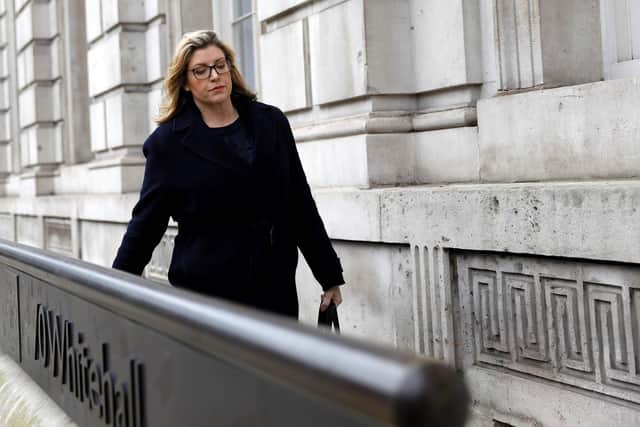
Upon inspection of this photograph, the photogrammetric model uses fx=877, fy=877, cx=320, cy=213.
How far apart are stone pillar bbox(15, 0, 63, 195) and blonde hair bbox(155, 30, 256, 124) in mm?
10140

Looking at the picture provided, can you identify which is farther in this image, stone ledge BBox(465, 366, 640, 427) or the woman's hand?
the woman's hand

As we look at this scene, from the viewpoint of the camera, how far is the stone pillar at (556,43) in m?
4.50

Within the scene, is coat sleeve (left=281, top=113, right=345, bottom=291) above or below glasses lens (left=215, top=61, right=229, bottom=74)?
below

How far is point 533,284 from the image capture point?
12.9 ft

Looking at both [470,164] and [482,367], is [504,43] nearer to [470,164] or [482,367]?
[470,164]

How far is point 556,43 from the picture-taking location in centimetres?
452

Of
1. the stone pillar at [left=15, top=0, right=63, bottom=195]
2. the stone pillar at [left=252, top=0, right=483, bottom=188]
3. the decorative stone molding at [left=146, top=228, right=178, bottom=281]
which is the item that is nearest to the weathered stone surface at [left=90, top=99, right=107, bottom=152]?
the stone pillar at [left=15, top=0, right=63, bottom=195]

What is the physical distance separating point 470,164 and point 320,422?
3.85 meters

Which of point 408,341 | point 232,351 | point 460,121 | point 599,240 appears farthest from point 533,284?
point 232,351

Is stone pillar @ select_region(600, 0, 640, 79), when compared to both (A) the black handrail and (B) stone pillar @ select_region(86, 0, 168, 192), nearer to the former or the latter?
(A) the black handrail

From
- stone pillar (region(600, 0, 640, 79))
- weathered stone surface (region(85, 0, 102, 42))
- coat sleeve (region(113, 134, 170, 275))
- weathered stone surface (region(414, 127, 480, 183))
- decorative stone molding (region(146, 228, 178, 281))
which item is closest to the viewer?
coat sleeve (region(113, 134, 170, 275))

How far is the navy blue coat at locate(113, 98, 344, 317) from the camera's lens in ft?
11.3

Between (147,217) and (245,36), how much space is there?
5.21m

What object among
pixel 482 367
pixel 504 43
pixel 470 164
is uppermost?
pixel 504 43
